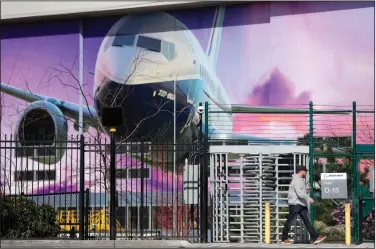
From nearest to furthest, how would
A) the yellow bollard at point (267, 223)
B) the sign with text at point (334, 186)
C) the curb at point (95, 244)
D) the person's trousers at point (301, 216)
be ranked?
the curb at point (95, 244), the person's trousers at point (301, 216), the yellow bollard at point (267, 223), the sign with text at point (334, 186)

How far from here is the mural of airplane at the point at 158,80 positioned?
26277mm

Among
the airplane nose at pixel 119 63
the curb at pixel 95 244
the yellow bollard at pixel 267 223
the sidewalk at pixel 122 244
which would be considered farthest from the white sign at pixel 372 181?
the airplane nose at pixel 119 63

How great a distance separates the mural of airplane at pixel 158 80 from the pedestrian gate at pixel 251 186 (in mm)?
7256

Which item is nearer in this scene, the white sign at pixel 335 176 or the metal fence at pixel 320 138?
the white sign at pixel 335 176

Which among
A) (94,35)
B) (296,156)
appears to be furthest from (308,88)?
(94,35)

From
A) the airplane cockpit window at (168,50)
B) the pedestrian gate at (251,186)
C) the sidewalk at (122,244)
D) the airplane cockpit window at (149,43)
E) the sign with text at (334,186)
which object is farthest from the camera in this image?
the airplane cockpit window at (149,43)

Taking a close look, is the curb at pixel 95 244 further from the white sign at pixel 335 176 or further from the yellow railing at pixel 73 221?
the white sign at pixel 335 176

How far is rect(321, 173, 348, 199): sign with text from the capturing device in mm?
16906

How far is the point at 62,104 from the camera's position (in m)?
28.9

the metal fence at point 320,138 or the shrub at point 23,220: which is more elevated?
the metal fence at point 320,138

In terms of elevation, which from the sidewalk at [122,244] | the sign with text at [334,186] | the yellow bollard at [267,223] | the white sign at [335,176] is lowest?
the sidewalk at [122,244]

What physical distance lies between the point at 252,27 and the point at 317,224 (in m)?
8.79

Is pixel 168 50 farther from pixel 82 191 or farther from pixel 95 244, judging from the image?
pixel 95 244

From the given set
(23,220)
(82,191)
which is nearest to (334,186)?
(82,191)
